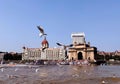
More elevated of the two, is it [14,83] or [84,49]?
[84,49]

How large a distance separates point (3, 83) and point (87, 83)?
25.9 ft

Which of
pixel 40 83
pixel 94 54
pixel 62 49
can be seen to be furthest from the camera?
pixel 62 49

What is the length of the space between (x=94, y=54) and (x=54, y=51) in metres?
42.7

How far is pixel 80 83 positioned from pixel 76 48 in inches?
5219

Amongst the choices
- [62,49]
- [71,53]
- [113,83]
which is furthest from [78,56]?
[113,83]

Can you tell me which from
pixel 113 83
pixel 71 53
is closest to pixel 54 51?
pixel 71 53

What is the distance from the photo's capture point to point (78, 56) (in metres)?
162

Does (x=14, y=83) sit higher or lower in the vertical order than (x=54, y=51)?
lower

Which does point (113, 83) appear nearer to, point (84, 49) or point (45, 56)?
point (84, 49)

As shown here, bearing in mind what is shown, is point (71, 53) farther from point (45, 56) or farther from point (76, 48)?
point (45, 56)

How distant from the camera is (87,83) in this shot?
2956 centimetres

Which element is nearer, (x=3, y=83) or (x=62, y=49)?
(x=3, y=83)

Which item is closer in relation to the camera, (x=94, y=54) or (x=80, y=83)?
(x=80, y=83)

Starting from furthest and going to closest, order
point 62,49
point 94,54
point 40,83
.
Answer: point 62,49 < point 94,54 < point 40,83
